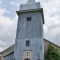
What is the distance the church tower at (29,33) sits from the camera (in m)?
25.3

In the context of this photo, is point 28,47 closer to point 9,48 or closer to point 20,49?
point 20,49

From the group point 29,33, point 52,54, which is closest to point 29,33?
point 29,33

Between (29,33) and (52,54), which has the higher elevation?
(29,33)

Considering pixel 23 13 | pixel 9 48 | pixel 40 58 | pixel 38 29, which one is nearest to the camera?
pixel 40 58

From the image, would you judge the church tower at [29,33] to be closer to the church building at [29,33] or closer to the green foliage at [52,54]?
the church building at [29,33]

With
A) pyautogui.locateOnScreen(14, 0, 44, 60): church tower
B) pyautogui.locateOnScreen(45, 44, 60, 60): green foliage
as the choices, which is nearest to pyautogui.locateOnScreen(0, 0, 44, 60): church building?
pyautogui.locateOnScreen(14, 0, 44, 60): church tower

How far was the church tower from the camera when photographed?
25281 millimetres

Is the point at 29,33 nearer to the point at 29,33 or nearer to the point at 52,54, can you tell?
the point at 29,33

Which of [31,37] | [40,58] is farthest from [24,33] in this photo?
[40,58]

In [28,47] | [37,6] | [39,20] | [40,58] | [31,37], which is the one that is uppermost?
[37,6]

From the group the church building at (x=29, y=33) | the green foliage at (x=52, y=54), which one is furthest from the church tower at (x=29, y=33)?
the green foliage at (x=52, y=54)

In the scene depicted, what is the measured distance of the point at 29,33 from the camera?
26.4 m

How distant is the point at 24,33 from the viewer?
26.6 meters

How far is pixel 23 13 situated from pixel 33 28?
3497mm
